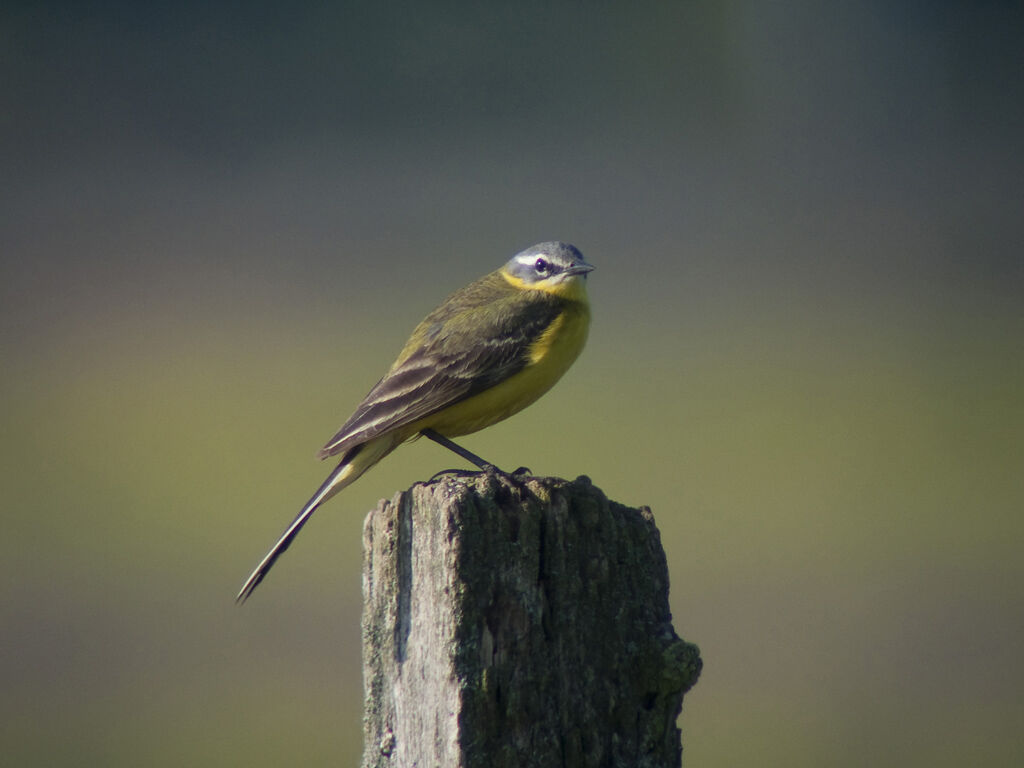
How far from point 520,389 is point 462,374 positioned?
0.86 ft

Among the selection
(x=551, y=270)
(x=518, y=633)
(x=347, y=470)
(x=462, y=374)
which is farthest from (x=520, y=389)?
(x=518, y=633)

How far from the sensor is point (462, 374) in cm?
518

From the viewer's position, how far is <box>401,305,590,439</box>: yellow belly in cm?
521

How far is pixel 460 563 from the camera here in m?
3.19

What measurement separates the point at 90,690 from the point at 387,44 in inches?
539

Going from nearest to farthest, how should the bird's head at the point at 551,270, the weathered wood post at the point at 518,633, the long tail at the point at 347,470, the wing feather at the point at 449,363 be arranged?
the weathered wood post at the point at 518,633, the long tail at the point at 347,470, the wing feather at the point at 449,363, the bird's head at the point at 551,270

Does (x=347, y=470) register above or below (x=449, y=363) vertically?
below

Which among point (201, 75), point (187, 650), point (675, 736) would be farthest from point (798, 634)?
point (201, 75)

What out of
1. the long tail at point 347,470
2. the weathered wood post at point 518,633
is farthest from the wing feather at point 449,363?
the weathered wood post at point 518,633

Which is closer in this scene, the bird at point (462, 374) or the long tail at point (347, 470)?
the long tail at point (347, 470)

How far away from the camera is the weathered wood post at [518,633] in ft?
10.3

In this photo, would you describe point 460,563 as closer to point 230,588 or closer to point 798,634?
point 798,634

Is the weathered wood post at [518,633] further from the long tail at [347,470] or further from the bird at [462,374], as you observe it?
the bird at [462,374]

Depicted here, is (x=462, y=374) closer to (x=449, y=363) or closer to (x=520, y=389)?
(x=449, y=363)
